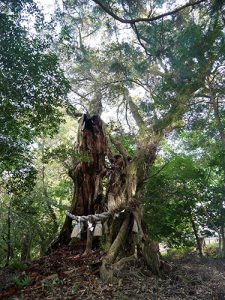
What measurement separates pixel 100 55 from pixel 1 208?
18.7ft

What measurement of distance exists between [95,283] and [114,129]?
4612 mm

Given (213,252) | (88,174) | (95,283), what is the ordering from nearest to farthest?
(95,283), (88,174), (213,252)

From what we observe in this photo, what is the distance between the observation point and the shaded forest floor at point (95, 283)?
3600 millimetres

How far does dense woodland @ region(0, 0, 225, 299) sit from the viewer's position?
4473 millimetres

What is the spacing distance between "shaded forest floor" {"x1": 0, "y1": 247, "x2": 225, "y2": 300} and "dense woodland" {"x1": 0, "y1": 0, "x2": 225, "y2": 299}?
208mm

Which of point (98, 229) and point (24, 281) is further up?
point (98, 229)

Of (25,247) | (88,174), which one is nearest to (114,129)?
(88,174)

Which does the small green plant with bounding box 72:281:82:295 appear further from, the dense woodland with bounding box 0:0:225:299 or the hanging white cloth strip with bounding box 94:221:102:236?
the hanging white cloth strip with bounding box 94:221:102:236

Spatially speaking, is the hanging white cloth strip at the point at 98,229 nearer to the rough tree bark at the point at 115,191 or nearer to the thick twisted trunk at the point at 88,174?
the rough tree bark at the point at 115,191

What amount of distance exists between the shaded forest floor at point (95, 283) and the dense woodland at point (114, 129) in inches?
8.2

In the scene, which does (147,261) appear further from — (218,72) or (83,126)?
(218,72)

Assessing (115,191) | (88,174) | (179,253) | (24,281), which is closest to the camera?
(24,281)

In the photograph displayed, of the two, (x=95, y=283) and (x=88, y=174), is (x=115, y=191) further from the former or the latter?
(x=95, y=283)

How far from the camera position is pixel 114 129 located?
7.90m
